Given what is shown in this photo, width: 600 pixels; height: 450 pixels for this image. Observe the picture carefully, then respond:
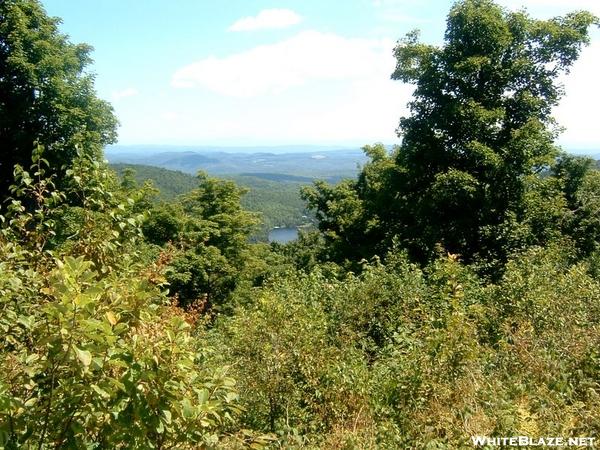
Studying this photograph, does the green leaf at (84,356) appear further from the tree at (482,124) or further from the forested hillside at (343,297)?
the tree at (482,124)

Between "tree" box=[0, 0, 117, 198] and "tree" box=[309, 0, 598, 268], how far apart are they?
1065cm

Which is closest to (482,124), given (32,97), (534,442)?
(534,442)

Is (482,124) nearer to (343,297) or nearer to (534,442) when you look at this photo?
(343,297)

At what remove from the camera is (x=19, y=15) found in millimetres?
12961

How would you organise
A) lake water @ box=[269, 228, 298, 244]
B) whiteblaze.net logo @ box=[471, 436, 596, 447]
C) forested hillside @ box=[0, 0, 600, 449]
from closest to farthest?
forested hillside @ box=[0, 0, 600, 449]
whiteblaze.net logo @ box=[471, 436, 596, 447]
lake water @ box=[269, 228, 298, 244]

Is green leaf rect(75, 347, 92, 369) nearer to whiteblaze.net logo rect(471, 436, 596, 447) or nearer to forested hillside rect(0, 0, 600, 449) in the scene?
forested hillside rect(0, 0, 600, 449)

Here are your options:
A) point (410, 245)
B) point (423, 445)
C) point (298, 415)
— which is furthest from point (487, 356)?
point (410, 245)

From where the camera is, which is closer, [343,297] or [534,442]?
[534,442]

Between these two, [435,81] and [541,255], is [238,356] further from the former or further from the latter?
[435,81]

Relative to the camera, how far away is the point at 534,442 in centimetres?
403

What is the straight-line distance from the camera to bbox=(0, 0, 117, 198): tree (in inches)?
508

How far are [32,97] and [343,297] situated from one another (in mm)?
11293

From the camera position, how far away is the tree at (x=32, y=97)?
1291 cm

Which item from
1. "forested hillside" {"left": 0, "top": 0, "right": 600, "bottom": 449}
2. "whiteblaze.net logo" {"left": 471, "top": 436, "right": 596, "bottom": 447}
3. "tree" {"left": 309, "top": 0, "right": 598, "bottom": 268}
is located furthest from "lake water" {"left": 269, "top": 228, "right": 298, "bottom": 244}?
"whiteblaze.net logo" {"left": 471, "top": 436, "right": 596, "bottom": 447}
